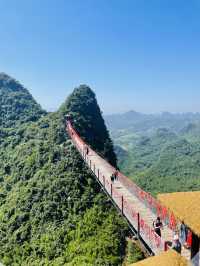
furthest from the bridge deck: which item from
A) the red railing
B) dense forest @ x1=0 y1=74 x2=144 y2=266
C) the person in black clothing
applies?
dense forest @ x1=0 y1=74 x2=144 y2=266

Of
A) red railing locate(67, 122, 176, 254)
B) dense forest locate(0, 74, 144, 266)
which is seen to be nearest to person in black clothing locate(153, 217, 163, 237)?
red railing locate(67, 122, 176, 254)

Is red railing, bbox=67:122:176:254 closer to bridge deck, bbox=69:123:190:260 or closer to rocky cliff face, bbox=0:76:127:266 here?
bridge deck, bbox=69:123:190:260

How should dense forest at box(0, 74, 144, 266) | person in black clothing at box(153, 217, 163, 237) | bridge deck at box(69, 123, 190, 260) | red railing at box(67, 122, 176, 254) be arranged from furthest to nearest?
1. dense forest at box(0, 74, 144, 266)
2. person in black clothing at box(153, 217, 163, 237)
3. red railing at box(67, 122, 176, 254)
4. bridge deck at box(69, 123, 190, 260)

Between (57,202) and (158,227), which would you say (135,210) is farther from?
(57,202)

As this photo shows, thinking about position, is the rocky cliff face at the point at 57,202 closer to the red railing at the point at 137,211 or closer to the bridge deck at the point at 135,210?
the bridge deck at the point at 135,210

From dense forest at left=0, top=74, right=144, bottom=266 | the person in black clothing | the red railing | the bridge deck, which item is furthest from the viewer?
dense forest at left=0, top=74, right=144, bottom=266

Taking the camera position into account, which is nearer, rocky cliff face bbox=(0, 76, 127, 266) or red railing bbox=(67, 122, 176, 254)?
red railing bbox=(67, 122, 176, 254)

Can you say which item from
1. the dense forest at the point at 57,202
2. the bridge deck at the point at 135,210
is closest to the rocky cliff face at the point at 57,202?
the dense forest at the point at 57,202
